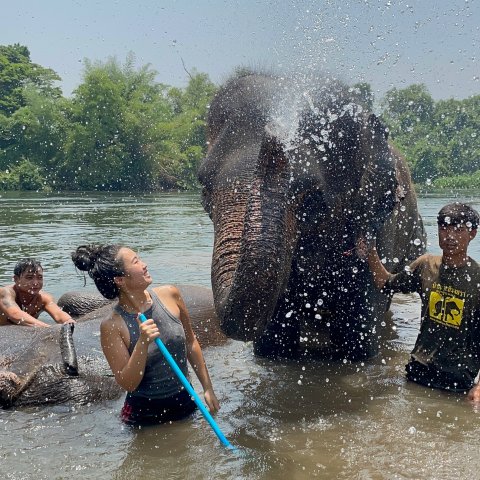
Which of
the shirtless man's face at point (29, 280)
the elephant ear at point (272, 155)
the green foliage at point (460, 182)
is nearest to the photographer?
the elephant ear at point (272, 155)

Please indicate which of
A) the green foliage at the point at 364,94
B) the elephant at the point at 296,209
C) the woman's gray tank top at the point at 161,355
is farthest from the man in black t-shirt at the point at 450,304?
the woman's gray tank top at the point at 161,355

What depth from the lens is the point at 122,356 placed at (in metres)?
3.52

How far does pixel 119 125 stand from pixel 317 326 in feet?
135

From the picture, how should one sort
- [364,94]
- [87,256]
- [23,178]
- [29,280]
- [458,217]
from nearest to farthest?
[87,256] < [458,217] < [364,94] < [29,280] < [23,178]

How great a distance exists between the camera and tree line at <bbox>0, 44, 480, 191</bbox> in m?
42.5

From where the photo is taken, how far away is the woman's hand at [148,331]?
3.32 metres

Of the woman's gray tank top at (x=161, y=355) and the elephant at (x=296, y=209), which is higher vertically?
the elephant at (x=296, y=209)

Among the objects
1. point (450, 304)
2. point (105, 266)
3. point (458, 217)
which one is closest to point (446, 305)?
point (450, 304)

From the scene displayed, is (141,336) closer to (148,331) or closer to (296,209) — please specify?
(148,331)

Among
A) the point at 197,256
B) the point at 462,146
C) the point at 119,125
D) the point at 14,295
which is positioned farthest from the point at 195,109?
the point at 14,295

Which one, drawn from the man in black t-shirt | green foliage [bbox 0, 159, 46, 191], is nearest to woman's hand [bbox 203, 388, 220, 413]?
the man in black t-shirt

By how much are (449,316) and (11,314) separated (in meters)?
3.09

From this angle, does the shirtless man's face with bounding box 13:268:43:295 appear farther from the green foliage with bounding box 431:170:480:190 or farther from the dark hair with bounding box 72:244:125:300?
the green foliage with bounding box 431:170:480:190

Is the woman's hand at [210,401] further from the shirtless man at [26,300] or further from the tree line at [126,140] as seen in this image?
the tree line at [126,140]
